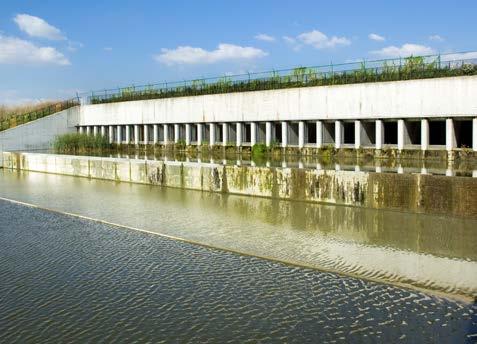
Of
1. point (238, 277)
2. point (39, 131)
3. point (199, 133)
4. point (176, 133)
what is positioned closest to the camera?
point (238, 277)

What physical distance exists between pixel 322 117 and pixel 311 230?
2280 cm

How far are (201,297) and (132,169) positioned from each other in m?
14.7

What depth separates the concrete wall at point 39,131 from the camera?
4350 centimetres

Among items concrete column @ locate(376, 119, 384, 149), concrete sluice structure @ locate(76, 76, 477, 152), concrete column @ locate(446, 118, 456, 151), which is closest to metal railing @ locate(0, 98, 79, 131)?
concrete sluice structure @ locate(76, 76, 477, 152)

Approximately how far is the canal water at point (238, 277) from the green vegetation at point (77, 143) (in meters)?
27.9

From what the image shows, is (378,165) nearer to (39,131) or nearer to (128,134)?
(128,134)

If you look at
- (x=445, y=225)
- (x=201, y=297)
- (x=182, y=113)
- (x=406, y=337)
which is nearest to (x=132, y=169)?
(x=445, y=225)

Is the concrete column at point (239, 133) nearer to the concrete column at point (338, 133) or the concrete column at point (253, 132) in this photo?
the concrete column at point (253, 132)

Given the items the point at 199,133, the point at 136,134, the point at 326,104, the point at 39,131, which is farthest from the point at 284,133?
the point at 39,131

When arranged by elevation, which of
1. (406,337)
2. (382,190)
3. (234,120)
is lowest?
(406,337)

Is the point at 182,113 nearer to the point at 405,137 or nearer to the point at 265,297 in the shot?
the point at 405,137

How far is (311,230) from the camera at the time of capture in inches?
458

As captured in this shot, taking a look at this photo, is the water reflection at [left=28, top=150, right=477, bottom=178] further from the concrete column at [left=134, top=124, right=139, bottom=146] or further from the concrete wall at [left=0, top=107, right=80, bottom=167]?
the concrete wall at [left=0, top=107, right=80, bottom=167]

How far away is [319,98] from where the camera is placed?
3372 centimetres
